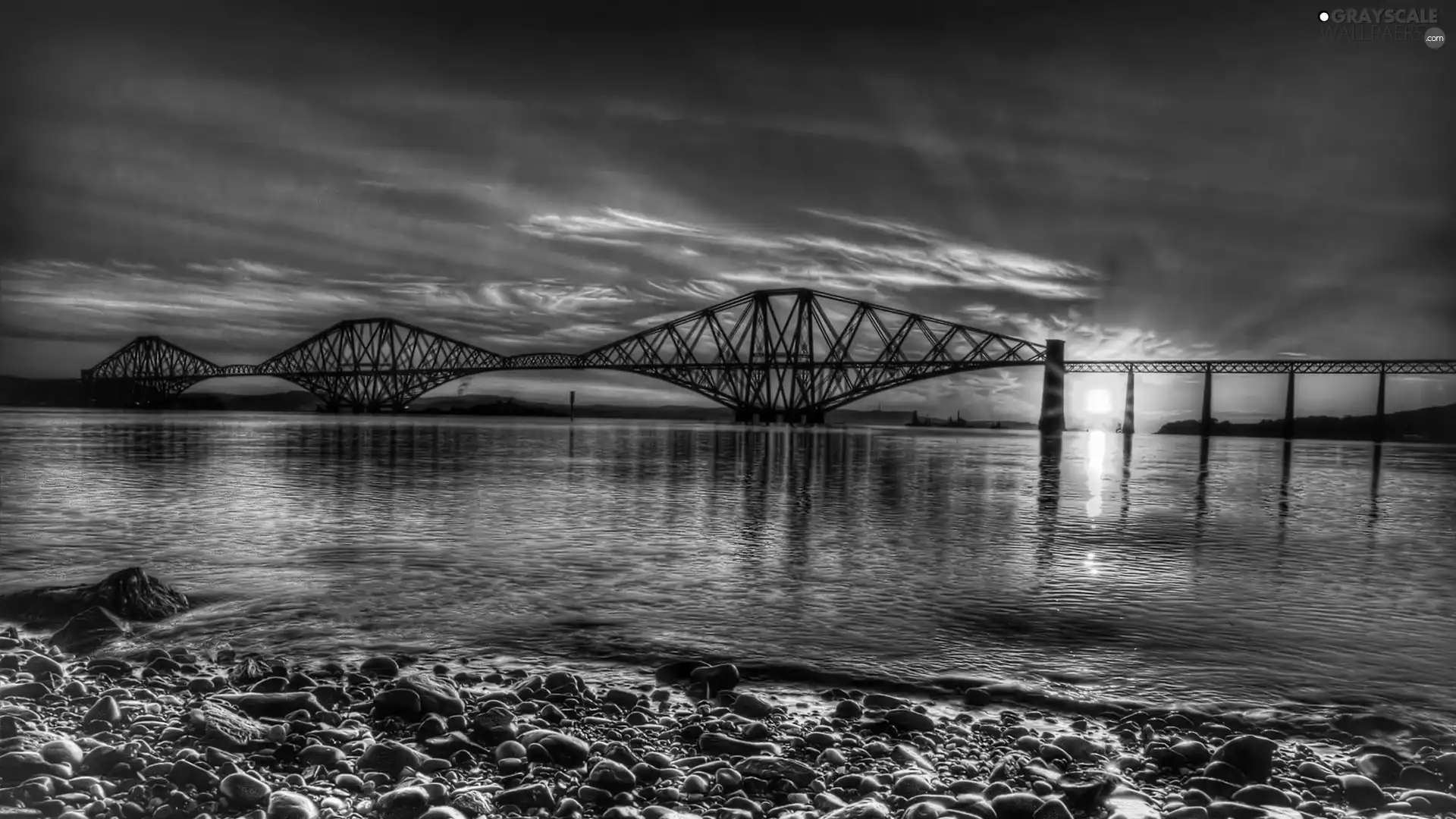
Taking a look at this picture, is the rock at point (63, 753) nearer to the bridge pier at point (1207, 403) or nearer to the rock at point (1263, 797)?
the rock at point (1263, 797)

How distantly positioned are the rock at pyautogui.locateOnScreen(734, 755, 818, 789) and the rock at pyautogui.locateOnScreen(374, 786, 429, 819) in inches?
47.6

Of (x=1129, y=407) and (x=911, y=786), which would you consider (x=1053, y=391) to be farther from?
(x=911, y=786)

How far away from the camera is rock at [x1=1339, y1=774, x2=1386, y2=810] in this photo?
310 cm

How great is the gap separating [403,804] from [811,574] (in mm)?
5143

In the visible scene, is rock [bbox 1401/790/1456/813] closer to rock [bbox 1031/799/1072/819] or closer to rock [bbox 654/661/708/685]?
rock [bbox 1031/799/1072/819]

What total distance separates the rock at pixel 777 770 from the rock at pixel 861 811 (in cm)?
26

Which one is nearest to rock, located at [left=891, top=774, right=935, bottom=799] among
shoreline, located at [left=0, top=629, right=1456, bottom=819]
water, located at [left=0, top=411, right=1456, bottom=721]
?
shoreline, located at [left=0, top=629, right=1456, bottom=819]

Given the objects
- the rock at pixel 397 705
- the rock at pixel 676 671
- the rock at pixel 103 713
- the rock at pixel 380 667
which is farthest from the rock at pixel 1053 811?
the rock at pixel 103 713

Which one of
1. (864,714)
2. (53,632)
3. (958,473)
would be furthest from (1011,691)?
(958,473)

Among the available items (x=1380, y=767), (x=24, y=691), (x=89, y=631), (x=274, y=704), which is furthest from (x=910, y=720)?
(x=89, y=631)

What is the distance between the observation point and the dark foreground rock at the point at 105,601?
18.9 feet

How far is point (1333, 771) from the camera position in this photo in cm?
342

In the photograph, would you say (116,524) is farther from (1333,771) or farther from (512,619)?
(1333,771)

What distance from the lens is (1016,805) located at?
2.98m
